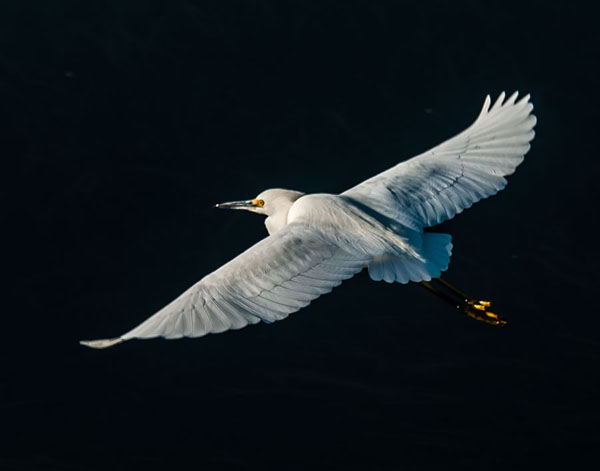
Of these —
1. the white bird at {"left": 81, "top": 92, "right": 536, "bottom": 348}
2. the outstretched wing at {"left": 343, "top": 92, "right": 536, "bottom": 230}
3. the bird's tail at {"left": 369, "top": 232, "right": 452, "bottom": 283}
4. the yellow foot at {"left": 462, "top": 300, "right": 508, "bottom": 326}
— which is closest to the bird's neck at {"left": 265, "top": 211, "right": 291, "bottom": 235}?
the white bird at {"left": 81, "top": 92, "right": 536, "bottom": 348}

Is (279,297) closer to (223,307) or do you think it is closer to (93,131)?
(223,307)

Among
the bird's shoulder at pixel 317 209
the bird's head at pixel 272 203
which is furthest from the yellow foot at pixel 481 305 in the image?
the bird's head at pixel 272 203

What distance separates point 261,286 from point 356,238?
0.85m

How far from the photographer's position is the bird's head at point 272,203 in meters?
8.27

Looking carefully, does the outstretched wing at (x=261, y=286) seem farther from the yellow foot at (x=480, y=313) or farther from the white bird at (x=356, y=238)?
the yellow foot at (x=480, y=313)

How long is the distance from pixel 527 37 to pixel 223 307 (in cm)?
528

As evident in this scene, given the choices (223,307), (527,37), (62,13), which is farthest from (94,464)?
(527,37)

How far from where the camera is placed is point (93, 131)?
382 inches

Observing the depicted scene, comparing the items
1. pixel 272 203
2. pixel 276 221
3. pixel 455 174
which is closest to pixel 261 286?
pixel 276 221

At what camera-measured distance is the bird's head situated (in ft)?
27.1

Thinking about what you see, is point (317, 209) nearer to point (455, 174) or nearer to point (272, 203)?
point (272, 203)

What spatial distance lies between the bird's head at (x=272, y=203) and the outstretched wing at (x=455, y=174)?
1.45 feet

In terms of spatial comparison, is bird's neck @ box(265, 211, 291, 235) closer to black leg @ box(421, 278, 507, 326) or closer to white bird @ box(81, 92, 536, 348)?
white bird @ box(81, 92, 536, 348)

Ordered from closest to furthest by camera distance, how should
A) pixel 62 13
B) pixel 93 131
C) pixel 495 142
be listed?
pixel 495 142 → pixel 93 131 → pixel 62 13
